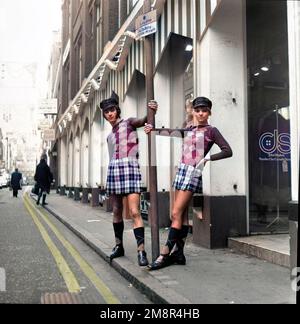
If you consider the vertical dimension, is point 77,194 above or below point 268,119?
below

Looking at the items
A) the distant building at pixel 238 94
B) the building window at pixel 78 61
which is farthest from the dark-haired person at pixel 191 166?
the building window at pixel 78 61

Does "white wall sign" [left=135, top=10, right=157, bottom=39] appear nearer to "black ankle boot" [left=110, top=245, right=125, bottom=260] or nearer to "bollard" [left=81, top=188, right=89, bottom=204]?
"black ankle boot" [left=110, top=245, right=125, bottom=260]

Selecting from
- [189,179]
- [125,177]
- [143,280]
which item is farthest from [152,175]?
[143,280]

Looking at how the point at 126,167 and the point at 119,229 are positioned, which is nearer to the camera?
the point at 126,167

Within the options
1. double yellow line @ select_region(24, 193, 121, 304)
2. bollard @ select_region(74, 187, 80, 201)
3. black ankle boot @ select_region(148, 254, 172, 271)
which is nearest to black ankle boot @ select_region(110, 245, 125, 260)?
double yellow line @ select_region(24, 193, 121, 304)

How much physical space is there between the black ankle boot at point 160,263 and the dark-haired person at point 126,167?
198mm

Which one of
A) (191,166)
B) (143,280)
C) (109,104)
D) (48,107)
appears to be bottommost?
(143,280)

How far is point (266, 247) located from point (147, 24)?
3.31m

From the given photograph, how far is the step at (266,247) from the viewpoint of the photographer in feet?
18.9

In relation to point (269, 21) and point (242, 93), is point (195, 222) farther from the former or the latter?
point (269, 21)

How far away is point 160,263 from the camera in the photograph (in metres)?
5.63

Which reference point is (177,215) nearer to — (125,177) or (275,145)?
(125,177)

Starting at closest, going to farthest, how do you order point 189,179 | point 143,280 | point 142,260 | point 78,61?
point 143,280 → point 189,179 → point 142,260 → point 78,61

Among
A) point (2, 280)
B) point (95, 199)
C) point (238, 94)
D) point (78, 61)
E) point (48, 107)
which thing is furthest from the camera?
point (48, 107)
